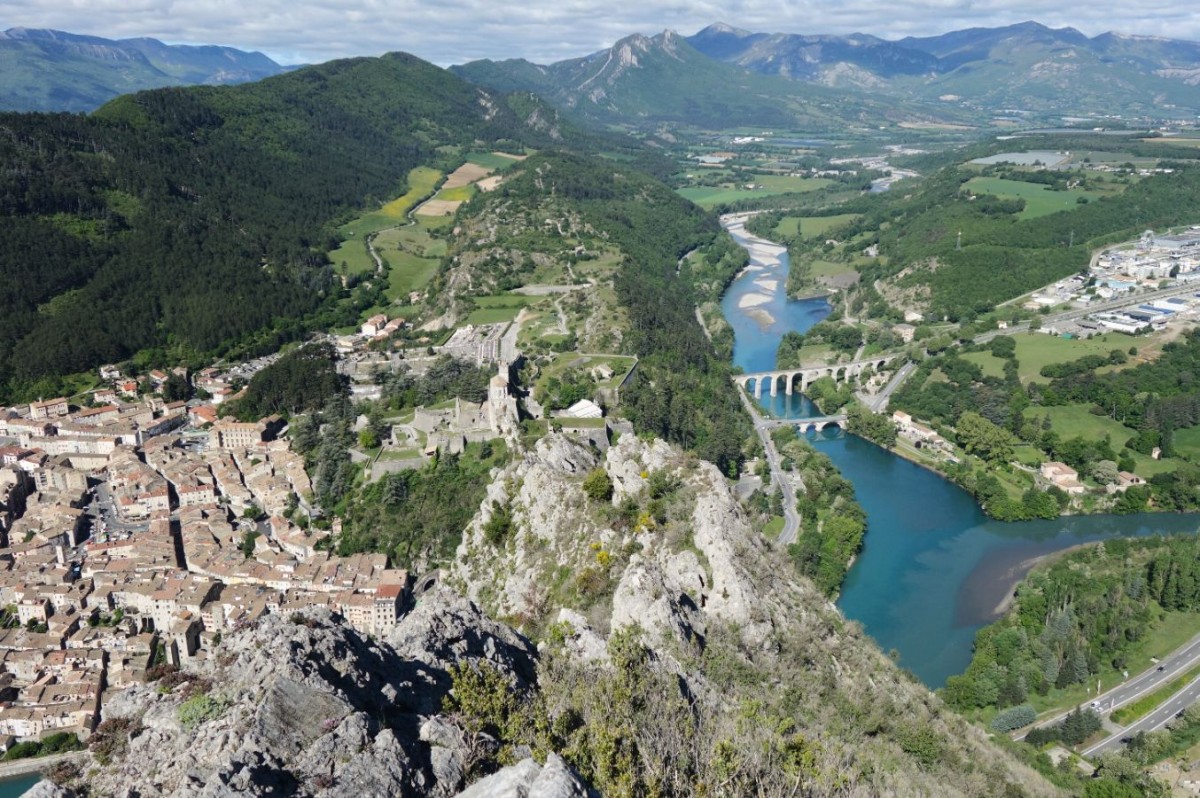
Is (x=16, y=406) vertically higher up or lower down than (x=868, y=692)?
lower down

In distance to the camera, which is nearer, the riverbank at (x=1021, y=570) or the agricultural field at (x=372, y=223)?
the riverbank at (x=1021, y=570)

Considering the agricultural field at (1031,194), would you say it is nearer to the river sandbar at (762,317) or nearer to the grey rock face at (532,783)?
the river sandbar at (762,317)

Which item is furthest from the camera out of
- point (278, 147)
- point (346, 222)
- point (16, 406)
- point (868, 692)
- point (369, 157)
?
point (369, 157)

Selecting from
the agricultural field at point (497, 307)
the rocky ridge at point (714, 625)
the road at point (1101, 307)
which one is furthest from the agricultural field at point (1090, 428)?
the agricultural field at point (497, 307)

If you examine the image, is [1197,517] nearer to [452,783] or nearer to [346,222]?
[452,783]

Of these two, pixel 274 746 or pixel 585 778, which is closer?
pixel 274 746

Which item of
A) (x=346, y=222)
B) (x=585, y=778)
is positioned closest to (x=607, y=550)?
(x=585, y=778)

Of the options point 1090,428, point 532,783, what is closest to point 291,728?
point 532,783

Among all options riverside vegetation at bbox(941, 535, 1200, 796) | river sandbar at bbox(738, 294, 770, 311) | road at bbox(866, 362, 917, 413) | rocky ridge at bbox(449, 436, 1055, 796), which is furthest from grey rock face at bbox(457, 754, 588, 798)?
river sandbar at bbox(738, 294, 770, 311)
